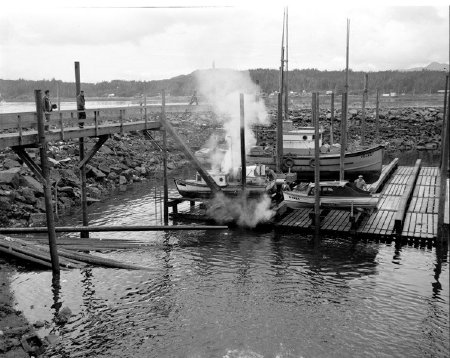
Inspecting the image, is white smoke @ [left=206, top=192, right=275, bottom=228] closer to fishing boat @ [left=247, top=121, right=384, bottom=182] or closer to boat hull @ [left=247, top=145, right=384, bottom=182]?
fishing boat @ [left=247, top=121, right=384, bottom=182]

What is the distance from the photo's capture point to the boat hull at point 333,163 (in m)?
41.8

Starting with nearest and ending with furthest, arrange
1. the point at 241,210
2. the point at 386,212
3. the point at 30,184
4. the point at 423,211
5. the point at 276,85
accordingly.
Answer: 1. the point at 423,211
2. the point at 386,212
3. the point at 241,210
4. the point at 30,184
5. the point at 276,85

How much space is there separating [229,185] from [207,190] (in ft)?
5.03

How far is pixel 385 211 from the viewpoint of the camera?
27.5m

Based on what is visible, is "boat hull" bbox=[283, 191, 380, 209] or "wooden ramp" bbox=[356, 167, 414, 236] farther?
"boat hull" bbox=[283, 191, 380, 209]

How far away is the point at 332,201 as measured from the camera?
26.3 meters

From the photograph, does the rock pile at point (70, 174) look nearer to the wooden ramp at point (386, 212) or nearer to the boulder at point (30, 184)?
the boulder at point (30, 184)

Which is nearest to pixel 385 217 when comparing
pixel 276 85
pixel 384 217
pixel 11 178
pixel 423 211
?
pixel 384 217

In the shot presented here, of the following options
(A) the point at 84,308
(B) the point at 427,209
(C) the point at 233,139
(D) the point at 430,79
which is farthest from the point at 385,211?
(D) the point at 430,79

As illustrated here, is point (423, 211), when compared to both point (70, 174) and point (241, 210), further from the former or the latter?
point (70, 174)

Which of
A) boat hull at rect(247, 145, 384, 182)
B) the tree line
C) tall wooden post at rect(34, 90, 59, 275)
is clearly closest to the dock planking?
boat hull at rect(247, 145, 384, 182)

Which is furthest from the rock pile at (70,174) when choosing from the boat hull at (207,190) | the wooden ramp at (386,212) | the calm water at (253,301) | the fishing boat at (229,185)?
the wooden ramp at (386,212)

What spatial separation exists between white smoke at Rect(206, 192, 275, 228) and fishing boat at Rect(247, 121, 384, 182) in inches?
530

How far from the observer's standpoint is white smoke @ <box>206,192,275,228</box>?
1071 inches
